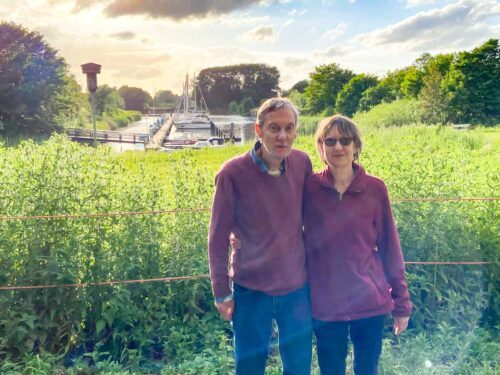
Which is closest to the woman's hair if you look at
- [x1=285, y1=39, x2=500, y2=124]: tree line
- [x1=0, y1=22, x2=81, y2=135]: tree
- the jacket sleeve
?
the jacket sleeve

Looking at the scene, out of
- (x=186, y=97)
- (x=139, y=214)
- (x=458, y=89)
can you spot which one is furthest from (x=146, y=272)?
(x=186, y=97)

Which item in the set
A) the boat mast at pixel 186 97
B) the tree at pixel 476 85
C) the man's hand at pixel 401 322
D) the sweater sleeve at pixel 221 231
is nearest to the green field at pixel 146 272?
the man's hand at pixel 401 322

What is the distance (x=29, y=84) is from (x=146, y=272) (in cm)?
3291

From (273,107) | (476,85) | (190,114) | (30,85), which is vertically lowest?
(273,107)

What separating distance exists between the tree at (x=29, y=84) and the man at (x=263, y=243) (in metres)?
32.9

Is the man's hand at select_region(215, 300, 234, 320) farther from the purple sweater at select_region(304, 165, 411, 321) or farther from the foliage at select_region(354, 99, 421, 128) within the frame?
the foliage at select_region(354, 99, 421, 128)

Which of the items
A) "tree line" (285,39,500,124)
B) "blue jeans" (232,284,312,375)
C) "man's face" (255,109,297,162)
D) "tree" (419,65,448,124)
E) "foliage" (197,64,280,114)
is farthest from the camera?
"foliage" (197,64,280,114)

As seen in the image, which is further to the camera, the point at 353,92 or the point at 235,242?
the point at 353,92

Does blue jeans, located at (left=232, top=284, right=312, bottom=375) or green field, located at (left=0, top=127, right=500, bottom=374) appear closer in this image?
blue jeans, located at (left=232, top=284, right=312, bottom=375)

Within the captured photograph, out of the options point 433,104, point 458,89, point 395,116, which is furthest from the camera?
point 458,89

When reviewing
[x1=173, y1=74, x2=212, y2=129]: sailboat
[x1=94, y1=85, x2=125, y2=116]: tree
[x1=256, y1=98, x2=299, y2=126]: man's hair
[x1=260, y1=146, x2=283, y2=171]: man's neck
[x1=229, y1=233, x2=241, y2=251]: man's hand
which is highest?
[x1=94, y1=85, x2=125, y2=116]: tree

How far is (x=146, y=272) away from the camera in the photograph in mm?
3828

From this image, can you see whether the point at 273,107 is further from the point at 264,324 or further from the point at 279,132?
the point at 264,324

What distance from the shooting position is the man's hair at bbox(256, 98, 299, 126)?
2178 mm
